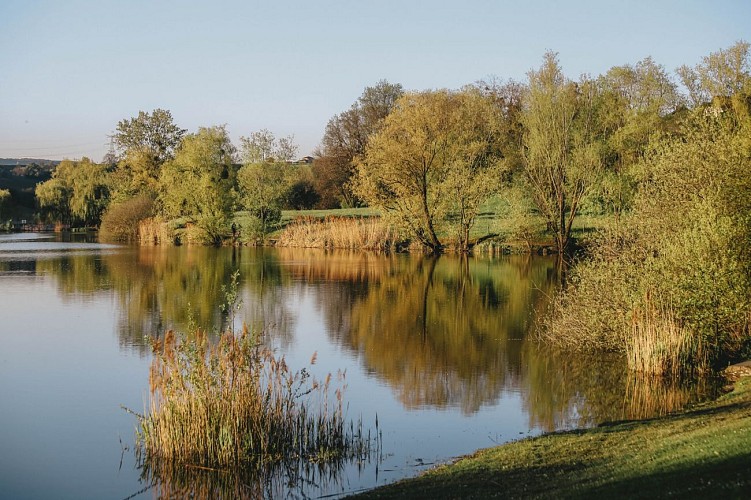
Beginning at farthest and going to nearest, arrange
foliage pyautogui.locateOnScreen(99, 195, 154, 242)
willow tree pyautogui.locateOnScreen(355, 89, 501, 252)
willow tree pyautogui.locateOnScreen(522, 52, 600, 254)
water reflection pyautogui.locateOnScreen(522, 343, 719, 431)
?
foliage pyautogui.locateOnScreen(99, 195, 154, 242) < willow tree pyautogui.locateOnScreen(355, 89, 501, 252) < willow tree pyautogui.locateOnScreen(522, 52, 600, 254) < water reflection pyautogui.locateOnScreen(522, 343, 719, 431)

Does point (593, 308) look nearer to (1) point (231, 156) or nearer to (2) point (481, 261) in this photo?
(2) point (481, 261)

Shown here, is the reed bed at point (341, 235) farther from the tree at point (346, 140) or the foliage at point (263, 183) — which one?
the tree at point (346, 140)

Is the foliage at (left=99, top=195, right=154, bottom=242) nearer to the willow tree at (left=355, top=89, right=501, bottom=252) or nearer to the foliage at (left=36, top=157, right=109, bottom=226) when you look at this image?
the foliage at (left=36, top=157, right=109, bottom=226)

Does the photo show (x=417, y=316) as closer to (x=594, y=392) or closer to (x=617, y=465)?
(x=594, y=392)

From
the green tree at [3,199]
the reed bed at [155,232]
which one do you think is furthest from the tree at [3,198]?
the reed bed at [155,232]

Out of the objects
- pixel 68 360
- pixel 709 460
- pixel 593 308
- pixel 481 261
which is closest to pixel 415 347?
pixel 593 308

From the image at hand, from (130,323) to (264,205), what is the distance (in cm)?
3980

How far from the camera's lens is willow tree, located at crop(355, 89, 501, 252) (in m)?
49.8

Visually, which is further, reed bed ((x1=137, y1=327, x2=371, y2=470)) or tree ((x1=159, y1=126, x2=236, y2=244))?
tree ((x1=159, y1=126, x2=236, y2=244))

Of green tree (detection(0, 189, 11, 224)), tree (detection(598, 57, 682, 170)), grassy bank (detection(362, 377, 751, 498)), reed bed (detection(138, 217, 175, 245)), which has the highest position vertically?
tree (detection(598, 57, 682, 170))

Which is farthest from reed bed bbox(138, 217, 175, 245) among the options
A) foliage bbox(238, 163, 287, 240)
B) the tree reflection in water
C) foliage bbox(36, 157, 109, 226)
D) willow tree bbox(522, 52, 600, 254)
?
willow tree bbox(522, 52, 600, 254)

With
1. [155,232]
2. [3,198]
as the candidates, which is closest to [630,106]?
[155,232]

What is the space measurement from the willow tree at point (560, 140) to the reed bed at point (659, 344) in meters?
31.4

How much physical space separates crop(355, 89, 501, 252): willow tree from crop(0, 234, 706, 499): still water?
12518mm
